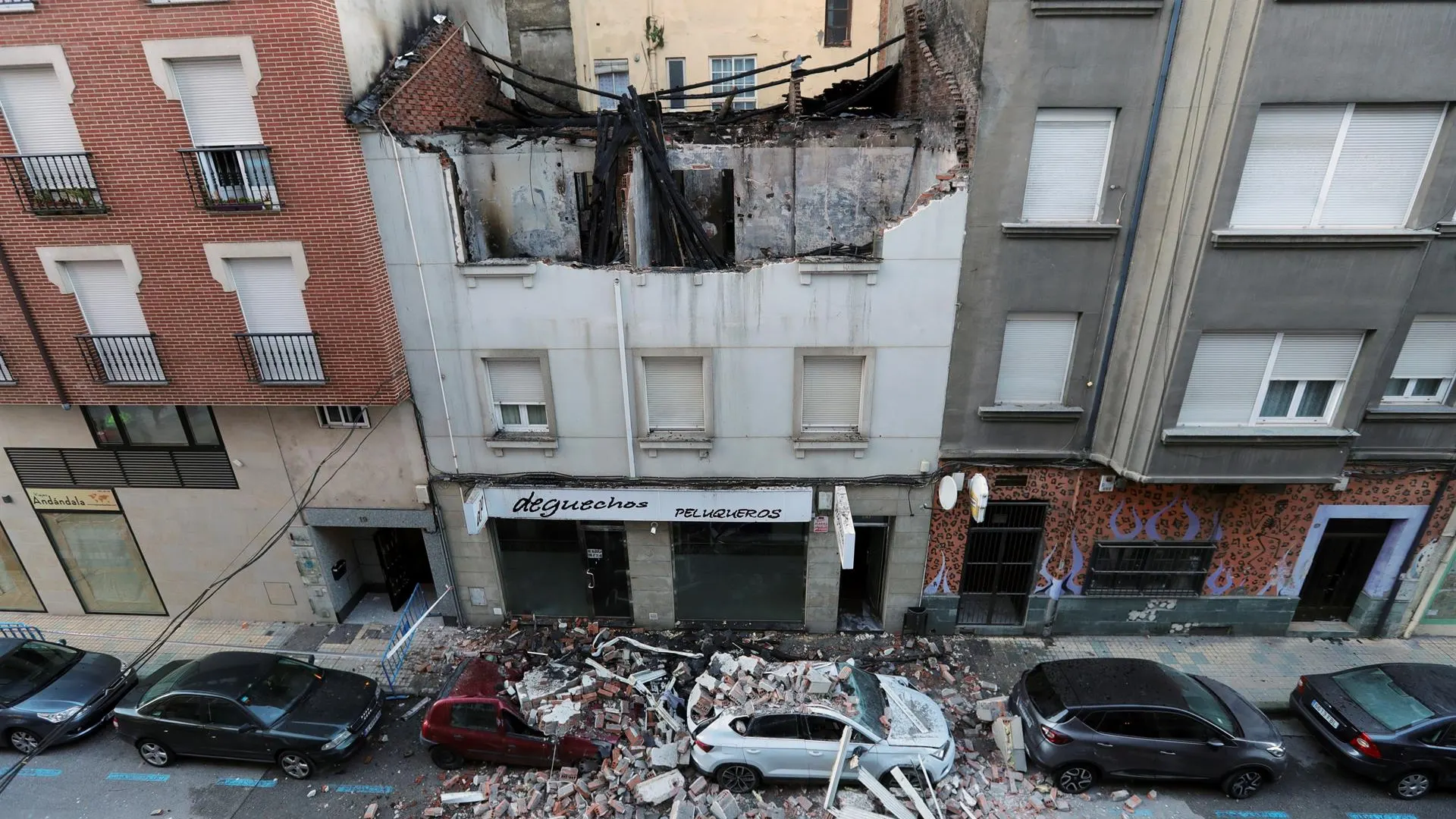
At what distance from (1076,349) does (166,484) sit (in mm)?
17041

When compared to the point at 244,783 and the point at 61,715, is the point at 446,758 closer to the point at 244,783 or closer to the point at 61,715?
the point at 244,783

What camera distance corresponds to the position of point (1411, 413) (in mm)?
10688

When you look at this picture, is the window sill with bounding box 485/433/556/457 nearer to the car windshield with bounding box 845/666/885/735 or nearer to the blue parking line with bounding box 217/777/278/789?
the blue parking line with bounding box 217/777/278/789

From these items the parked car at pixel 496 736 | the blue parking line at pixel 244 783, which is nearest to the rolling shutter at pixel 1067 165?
the parked car at pixel 496 736

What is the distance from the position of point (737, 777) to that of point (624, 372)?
21.4 ft

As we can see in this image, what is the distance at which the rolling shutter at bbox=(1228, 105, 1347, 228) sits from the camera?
346 inches

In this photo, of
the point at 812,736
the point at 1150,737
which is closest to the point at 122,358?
the point at 812,736

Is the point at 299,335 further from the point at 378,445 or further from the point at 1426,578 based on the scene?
the point at 1426,578

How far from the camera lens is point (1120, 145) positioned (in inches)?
378

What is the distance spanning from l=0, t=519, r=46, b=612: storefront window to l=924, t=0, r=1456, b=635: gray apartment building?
18751mm

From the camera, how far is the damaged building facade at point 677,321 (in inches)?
408

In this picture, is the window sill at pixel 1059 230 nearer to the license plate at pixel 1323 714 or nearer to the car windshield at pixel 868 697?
the car windshield at pixel 868 697

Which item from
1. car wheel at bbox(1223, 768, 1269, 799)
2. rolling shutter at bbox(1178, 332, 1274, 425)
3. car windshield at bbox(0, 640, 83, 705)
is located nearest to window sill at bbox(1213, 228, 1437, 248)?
rolling shutter at bbox(1178, 332, 1274, 425)

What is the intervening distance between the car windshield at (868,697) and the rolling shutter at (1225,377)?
21.5 feet
